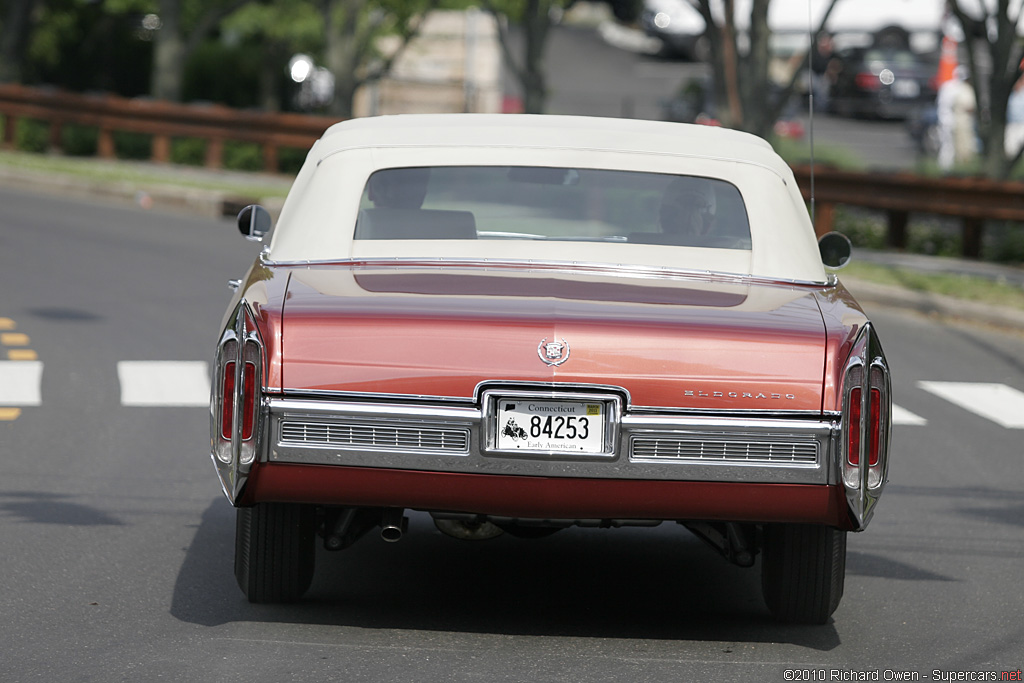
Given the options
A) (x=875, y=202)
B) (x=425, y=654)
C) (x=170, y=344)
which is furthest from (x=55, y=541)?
(x=875, y=202)

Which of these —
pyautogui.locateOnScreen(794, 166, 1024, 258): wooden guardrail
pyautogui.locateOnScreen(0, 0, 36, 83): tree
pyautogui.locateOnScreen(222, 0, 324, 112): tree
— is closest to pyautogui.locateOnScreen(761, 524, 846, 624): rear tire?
pyautogui.locateOnScreen(794, 166, 1024, 258): wooden guardrail

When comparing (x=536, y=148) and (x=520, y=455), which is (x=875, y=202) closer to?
(x=536, y=148)

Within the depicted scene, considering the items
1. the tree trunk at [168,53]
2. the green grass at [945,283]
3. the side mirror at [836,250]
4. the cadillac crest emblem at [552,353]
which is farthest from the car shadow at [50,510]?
the tree trunk at [168,53]

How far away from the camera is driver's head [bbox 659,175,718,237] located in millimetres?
6000

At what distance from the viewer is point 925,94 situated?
44.1 meters

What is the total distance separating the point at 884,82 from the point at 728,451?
135 feet

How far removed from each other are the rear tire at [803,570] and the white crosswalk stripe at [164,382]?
487cm

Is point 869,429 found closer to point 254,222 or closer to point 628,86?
point 254,222

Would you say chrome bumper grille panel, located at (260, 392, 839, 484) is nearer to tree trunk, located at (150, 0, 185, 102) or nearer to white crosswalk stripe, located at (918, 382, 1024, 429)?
white crosswalk stripe, located at (918, 382, 1024, 429)

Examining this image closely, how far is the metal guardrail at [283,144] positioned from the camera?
18516 millimetres

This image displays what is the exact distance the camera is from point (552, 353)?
15.6 ft

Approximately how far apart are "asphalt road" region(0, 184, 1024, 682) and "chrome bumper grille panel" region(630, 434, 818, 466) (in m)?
0.65

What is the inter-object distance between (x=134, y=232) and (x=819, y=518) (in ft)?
47.4

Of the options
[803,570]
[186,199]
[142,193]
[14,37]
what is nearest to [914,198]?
[186,199]
